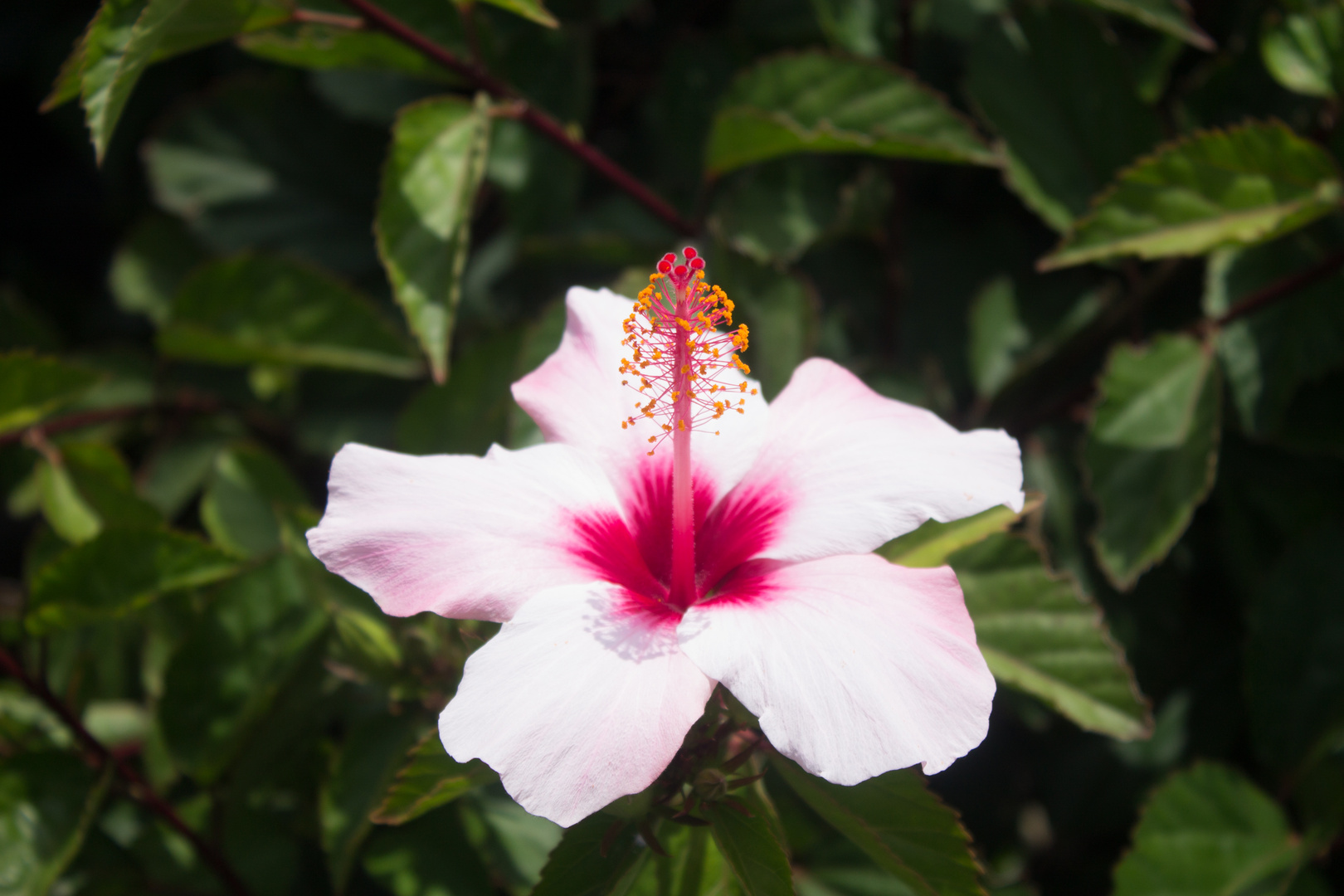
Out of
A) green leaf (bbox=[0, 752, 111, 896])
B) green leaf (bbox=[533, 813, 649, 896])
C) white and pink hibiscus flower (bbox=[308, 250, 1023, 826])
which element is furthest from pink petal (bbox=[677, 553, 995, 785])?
green leaf (bbox=[0, 752, 111, 896])

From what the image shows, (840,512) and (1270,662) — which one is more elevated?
(840,512)

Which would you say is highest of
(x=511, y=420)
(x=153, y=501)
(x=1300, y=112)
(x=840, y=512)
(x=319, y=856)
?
(x=1300, y=112)

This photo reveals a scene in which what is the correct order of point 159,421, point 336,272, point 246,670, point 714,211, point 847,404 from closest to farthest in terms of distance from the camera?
point 847,404, point 246,670, point 714,211, point 159,421, point 336,272

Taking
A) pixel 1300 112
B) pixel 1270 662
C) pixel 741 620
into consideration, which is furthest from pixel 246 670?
pixel 1300 112

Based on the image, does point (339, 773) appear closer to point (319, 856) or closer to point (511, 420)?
point (319, 856)

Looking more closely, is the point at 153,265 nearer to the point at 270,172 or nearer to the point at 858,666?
the point at 270,172

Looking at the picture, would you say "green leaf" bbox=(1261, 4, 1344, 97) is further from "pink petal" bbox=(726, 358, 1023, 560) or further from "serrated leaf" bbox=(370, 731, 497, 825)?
"serrated leaf" bbox=(370, 731, 497, 825)

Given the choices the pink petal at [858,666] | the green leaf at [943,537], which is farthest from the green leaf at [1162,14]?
the pink petal at [858,666]

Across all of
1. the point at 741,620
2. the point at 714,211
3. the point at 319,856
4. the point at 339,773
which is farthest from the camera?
the point at 714,211
